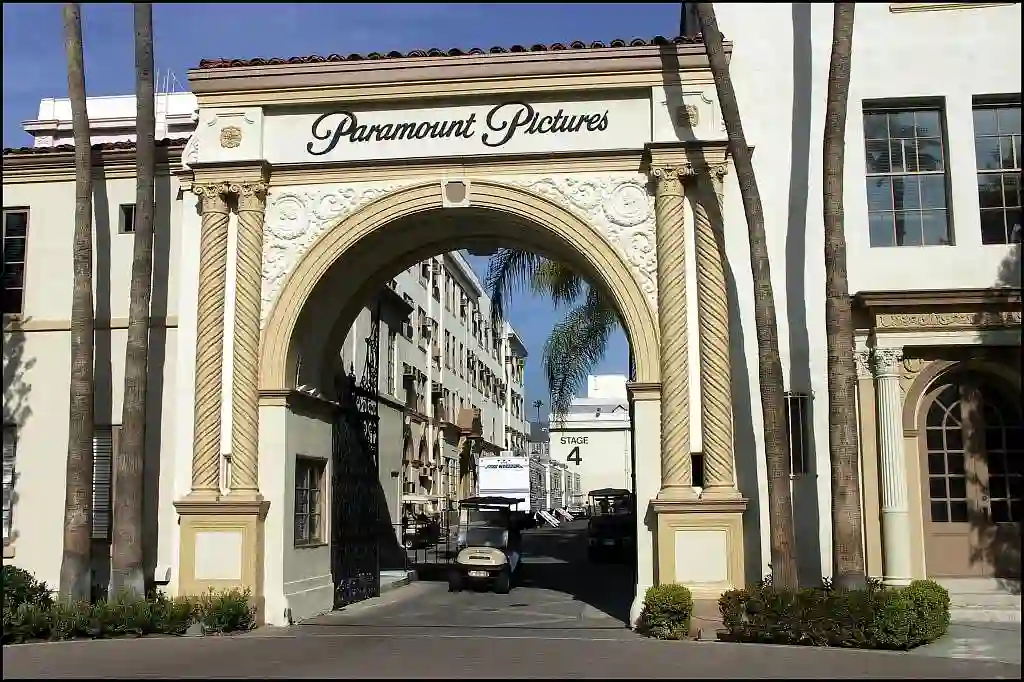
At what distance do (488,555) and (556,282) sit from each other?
228 inches

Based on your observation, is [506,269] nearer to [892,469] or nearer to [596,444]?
[892,469]

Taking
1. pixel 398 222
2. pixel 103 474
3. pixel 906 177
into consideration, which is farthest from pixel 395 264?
pixel 906 177

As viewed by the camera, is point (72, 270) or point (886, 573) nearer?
point (886, 573)

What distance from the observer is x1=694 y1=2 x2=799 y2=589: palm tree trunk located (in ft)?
41.9

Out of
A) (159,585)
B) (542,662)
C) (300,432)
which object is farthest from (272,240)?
(542,662)

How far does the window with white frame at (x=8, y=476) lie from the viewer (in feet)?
51.1

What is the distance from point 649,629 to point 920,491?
4.25 meters

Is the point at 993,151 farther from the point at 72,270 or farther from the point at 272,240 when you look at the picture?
the point at 72,270

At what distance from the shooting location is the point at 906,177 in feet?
48.6

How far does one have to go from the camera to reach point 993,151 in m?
14.7

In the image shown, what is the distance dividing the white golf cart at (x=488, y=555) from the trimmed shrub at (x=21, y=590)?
8.62 metres

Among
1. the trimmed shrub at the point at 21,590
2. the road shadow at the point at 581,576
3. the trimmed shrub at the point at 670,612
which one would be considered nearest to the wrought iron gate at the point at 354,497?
the road shadow at the point at 581,576

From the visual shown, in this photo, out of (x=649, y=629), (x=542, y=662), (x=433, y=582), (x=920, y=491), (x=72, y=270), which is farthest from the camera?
(x=433, y=582)

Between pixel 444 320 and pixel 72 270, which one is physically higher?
pixel 444 320
